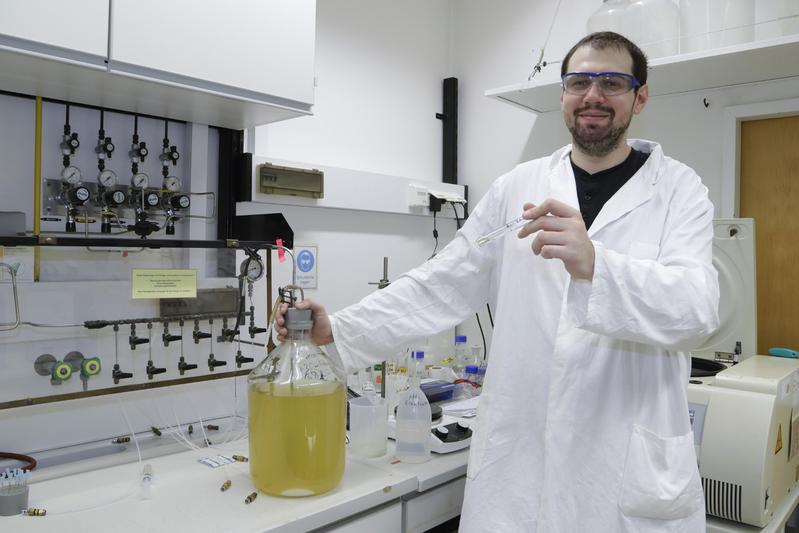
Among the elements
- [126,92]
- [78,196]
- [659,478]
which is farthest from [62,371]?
[659,478]

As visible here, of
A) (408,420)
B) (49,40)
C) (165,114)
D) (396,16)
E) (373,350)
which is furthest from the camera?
(396,16)

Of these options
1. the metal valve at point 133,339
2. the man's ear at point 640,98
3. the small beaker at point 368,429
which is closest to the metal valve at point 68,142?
the metal valve at point 133,339

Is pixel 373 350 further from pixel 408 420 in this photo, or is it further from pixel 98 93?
pixel 98 93

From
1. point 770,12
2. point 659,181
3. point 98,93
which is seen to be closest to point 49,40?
point 98,93

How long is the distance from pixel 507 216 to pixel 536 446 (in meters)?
0.53

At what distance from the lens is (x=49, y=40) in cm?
121

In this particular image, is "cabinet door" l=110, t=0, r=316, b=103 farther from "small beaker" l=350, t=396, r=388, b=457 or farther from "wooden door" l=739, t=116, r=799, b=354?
"wooden door" l=739, t=116, r=799, b=354

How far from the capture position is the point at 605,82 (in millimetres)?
1289

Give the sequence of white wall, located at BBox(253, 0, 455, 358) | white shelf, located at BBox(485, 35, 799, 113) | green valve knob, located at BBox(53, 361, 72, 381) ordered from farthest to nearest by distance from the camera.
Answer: white wall, located at BBox(253, 0, 455, 358) < white shelf, located at BBox(485, 35, 799, 113) < green valve knob, located at BBox(53, 361, 72, 381)

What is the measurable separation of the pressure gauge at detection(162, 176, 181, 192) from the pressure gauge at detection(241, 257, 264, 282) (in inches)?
12.6

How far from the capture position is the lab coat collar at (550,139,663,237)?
1.24 m

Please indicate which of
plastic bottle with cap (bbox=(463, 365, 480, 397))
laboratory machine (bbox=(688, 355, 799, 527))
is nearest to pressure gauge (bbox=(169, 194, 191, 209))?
plastic bottle with cap (bbox=(463, 365, 480, 397))

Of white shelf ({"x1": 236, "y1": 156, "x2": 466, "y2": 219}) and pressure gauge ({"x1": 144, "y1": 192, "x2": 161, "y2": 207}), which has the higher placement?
white shelf ({"x1": 236, "y1": 156, "x2": 466, "y2": 219})

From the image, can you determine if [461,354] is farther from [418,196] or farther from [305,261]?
[305,261]
